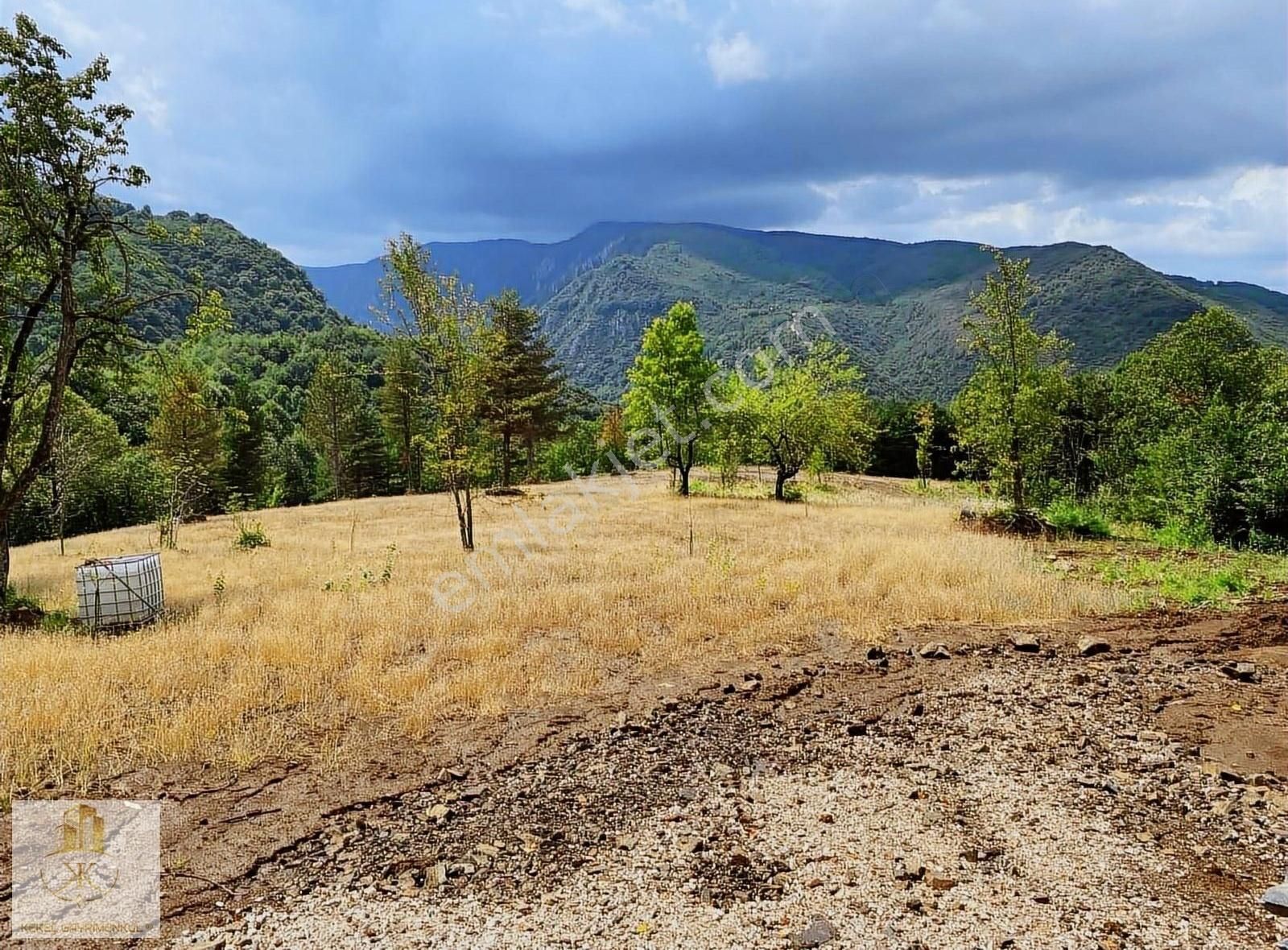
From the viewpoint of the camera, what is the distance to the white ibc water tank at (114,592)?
26.9 feet

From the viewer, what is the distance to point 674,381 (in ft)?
82.5

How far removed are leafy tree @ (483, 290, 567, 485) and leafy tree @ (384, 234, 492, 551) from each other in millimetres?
17817

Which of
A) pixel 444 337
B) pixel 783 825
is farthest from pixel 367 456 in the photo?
pixel 783 825

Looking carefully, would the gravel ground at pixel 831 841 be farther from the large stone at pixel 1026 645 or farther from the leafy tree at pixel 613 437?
the leafy tree at pixel 613 437

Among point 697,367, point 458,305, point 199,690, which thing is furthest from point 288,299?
point 199,690

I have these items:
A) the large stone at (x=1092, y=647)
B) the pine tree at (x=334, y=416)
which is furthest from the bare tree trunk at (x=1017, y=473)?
the pine tree at (x=334, y=416)

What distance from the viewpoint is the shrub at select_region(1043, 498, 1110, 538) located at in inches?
607

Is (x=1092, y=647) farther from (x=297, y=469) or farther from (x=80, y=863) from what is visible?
(x=297, y=469)

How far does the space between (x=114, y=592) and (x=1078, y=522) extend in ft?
62.7

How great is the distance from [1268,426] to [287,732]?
63.0 ft

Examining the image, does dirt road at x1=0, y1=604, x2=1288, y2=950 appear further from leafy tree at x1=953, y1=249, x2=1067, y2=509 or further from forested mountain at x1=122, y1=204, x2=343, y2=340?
forested mountain at x1=122, y1=204, x2=343, y2=340

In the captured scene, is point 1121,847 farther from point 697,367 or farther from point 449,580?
point 697,367

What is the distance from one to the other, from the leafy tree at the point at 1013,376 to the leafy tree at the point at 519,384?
67.7 ft

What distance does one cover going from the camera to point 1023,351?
16438mm
